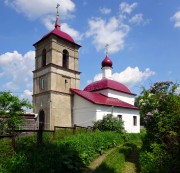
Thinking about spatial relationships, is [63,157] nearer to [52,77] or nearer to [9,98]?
[9,98]

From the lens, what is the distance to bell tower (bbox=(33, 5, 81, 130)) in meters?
28.1

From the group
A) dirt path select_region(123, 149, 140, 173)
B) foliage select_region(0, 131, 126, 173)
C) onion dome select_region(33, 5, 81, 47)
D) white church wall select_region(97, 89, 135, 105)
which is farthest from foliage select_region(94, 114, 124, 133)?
onion dome select_region(33, 5, 81, 47)

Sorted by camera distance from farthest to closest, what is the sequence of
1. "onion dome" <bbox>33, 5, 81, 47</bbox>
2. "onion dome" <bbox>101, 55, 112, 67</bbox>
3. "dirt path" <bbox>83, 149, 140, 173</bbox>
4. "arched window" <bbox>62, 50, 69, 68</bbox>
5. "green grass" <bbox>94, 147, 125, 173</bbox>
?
"onion dome" <bbox>101, 55, 112, 67</bbox>
"arched window" <bbox>62, 50, 69, 68</bbox>
"onion dome" <bbox>33, 5, 81, 47</bbox>
"dirt path" <bbox>83, 149, 140, 173</bbox>
"green grass" <bbox>94, 147, 125, 173</bbox>

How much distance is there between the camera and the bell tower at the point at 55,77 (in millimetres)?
28078

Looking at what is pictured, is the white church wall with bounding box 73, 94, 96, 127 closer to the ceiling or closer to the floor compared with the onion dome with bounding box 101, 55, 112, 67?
closer to the floor

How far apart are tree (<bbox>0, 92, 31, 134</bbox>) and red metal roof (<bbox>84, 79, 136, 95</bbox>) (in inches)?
713

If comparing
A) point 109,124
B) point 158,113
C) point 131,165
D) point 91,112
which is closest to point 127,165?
point 131,165

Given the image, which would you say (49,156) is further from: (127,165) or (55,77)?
(55,77)

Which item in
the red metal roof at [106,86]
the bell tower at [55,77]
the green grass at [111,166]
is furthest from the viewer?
the red metal roof at [106,86]

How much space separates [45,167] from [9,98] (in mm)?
7608

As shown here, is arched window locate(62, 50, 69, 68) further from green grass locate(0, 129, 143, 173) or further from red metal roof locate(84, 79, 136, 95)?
green grass locate(0, 129, 143, 173)

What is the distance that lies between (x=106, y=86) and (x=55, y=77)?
725 centimetres

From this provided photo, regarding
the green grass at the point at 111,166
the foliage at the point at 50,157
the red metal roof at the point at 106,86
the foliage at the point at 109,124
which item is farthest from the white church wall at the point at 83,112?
the green grass at the point at 111,166

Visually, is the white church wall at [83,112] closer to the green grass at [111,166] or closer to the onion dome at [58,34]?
the onion dome at [58,34]
